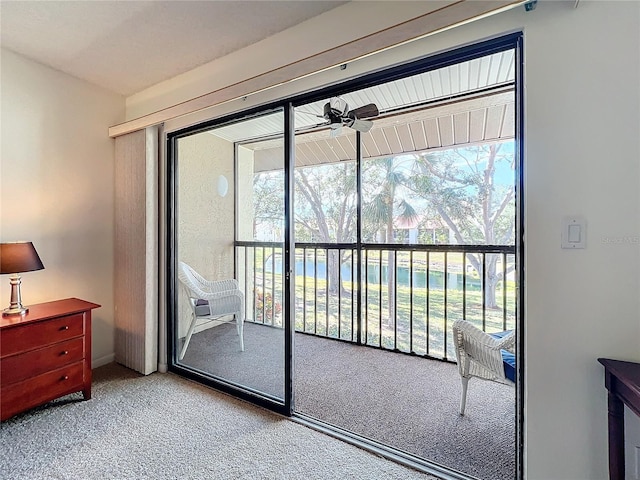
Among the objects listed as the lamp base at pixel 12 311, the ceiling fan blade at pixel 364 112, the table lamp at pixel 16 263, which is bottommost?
the lamp base at pixel 12 311

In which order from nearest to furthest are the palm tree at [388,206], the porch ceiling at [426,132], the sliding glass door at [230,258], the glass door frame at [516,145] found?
the glass door frame at [516,145] < the sliding glass door at [230,258] < the porch ceiling at [426,132] < the palm tree at [388,206]

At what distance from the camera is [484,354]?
188cm

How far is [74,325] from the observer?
216 cm

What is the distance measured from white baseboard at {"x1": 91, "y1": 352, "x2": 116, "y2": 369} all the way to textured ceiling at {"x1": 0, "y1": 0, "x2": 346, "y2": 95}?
2465 millimetres

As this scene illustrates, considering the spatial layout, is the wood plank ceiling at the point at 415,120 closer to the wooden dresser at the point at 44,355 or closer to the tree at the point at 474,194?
the tree at the point at 474,194

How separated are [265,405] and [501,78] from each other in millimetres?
3062

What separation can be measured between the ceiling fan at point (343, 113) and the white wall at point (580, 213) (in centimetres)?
129

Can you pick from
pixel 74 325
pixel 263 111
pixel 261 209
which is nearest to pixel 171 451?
pixel 74 325

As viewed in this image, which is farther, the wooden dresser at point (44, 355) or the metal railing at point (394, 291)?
the metal railing at point (394, 291)

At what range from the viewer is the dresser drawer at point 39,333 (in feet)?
6.05

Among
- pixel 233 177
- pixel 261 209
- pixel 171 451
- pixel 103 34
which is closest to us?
pixel 171 451

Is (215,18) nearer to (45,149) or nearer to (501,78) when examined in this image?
(45,149)

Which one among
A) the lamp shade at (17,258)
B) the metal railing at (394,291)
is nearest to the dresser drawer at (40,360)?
the lamp shade at (17,258)

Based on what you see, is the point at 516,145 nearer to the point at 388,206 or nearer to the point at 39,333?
the point at 388,206
